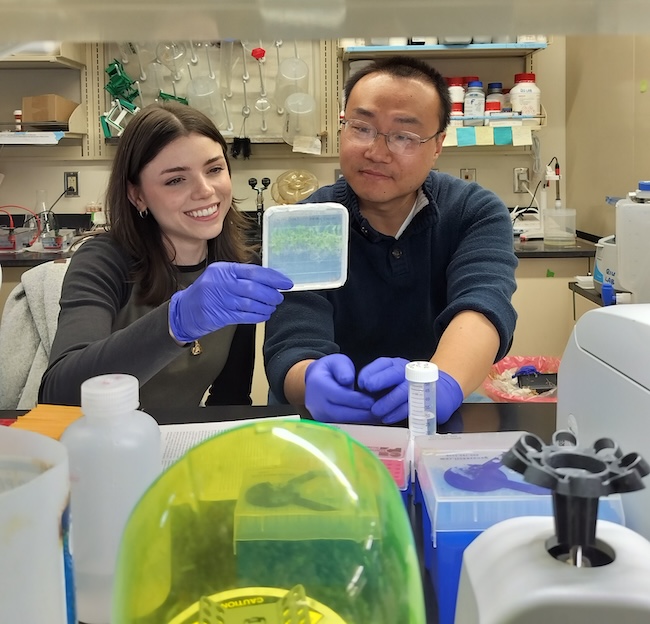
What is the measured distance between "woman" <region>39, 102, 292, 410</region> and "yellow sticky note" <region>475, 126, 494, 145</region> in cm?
192

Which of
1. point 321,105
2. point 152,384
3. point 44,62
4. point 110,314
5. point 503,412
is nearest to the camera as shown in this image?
point 503,412

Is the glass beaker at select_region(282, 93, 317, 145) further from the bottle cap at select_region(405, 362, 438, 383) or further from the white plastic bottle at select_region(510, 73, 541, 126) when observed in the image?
the bottle cap at select_region(405, 362, 438, 383)

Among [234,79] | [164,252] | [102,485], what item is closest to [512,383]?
[164,252]

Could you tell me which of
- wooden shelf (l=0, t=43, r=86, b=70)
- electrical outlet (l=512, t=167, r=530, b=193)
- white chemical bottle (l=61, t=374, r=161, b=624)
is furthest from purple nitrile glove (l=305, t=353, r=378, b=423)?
electrical outlet (l=512, t=167, r=530, b=193)

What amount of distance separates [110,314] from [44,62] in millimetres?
2538

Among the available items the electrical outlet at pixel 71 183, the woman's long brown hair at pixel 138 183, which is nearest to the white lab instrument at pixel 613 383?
the woman's long brown hair at pixel 138 183

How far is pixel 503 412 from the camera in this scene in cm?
117

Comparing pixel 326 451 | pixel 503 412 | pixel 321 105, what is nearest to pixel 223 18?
pixel 326 451

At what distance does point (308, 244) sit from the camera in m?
1.18

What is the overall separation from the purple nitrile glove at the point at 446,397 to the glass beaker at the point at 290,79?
2.77m

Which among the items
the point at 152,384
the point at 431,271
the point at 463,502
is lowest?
the point at 152,384

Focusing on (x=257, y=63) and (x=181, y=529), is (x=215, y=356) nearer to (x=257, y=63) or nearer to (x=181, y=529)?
(x=181, y=529)

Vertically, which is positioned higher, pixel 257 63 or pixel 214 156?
pixel 257 63

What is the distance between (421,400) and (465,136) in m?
2.57
